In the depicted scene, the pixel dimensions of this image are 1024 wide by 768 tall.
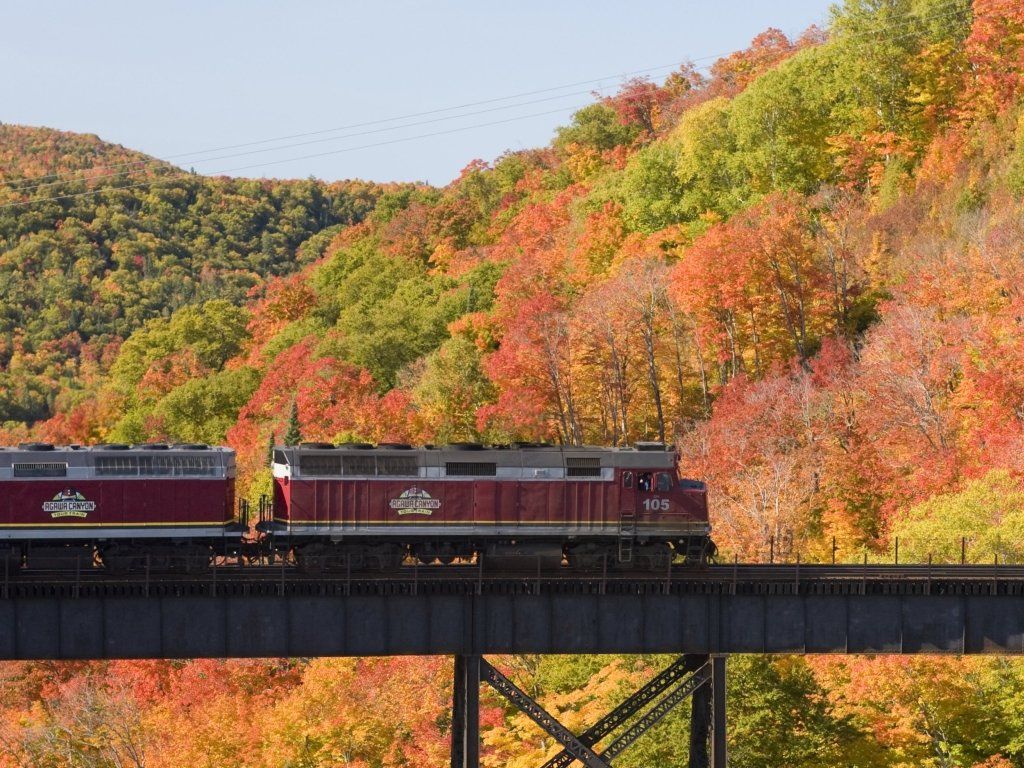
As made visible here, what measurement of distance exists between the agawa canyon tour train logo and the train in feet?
0.12

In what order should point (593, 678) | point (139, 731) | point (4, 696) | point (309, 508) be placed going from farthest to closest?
point (4, 696)
point (139, 731)
point (593, 678)
point (309, 508)

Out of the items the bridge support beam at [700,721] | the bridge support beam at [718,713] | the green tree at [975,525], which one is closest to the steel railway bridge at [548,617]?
the bridge support beam at [718,713]

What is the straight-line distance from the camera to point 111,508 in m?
41.4

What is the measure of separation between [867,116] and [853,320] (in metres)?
22.6

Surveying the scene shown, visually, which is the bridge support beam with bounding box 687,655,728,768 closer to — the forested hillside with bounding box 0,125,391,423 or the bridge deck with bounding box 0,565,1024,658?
the bridge deck with bounding box 0,565,1024,658

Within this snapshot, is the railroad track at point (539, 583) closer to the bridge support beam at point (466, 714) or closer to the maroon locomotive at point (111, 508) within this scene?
the maroon locomotive at point (111, 508)

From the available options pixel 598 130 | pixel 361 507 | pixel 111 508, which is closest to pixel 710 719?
pixel 361 507

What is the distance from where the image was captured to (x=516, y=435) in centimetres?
8338

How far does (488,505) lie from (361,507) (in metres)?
3.75

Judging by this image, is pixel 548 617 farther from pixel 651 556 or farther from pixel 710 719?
pixel 651 556

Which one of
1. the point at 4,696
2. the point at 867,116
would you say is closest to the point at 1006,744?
the point at 4,696

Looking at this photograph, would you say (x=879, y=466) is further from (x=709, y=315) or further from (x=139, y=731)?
(x=139, y=731)

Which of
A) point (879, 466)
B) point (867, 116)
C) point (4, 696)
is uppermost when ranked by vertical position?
point (867, 116)

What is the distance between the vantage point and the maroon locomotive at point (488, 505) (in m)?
41.9
